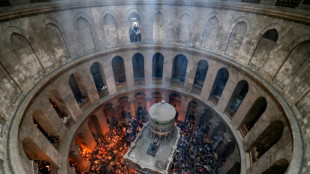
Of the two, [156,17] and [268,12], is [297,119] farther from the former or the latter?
[156,17]

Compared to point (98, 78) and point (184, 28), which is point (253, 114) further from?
point (98, 78)

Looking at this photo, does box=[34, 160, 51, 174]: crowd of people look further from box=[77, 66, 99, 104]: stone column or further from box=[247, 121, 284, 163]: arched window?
box=[247, 121, 284, 163]: arched window

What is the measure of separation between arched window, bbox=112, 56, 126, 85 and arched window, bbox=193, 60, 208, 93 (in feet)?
28.2

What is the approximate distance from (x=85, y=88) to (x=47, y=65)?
13.3 ft

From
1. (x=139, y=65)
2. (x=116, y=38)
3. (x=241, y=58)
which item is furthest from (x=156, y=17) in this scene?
(x=241, y=58)

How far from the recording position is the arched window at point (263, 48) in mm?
10000

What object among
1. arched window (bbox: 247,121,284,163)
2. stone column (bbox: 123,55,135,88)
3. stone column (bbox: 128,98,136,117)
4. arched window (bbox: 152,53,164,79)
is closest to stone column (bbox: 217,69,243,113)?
arched window (bbox: 247,121,284,163)

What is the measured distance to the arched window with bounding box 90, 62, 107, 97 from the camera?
1614 cm

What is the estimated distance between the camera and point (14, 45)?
886 cm

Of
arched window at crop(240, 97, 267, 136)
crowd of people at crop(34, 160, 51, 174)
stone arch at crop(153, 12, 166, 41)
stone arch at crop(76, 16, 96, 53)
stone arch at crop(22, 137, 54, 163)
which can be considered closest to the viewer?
stone arch at crop(22, 137, 54, 163)

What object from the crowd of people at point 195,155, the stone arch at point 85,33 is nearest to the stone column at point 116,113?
Result: the stone arch at point 85,33

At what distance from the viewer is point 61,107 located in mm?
13094

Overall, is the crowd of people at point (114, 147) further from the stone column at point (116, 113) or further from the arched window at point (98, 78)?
the arched window at point (98, 78)

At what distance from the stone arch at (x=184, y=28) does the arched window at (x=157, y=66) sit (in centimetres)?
360
